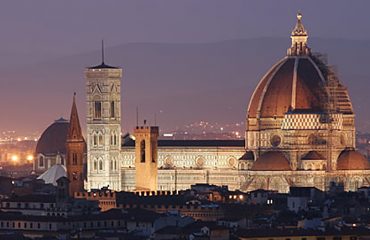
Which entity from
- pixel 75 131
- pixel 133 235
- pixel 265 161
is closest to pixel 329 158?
pixel 265 161

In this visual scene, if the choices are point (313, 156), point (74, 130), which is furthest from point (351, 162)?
point (74, 130)

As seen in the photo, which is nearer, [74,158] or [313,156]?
[74,158]

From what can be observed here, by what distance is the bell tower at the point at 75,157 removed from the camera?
186988mm

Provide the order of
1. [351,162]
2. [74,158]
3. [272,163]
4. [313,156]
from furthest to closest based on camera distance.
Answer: [313,156], [351,162], [272,163], [74,158]

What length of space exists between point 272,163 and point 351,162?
17.2 ft

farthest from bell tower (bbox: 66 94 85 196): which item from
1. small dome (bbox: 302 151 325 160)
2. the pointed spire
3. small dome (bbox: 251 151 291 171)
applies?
small dome (bbox: 302 151 325 160)

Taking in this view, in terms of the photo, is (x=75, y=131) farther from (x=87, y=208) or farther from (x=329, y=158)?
(x=87, y=208)

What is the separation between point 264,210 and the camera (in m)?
160

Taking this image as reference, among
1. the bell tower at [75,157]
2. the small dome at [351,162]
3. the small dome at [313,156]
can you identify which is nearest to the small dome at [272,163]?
the small dome at [313,156]

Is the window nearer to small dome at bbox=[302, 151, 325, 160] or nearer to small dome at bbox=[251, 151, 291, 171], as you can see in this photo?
small dome at bbox=[251, 151, 291, 171]

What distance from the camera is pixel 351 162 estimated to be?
196 metres

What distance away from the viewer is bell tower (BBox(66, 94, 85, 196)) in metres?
187

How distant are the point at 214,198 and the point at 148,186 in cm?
2473

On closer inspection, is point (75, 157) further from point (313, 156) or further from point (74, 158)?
point (313, 156)
